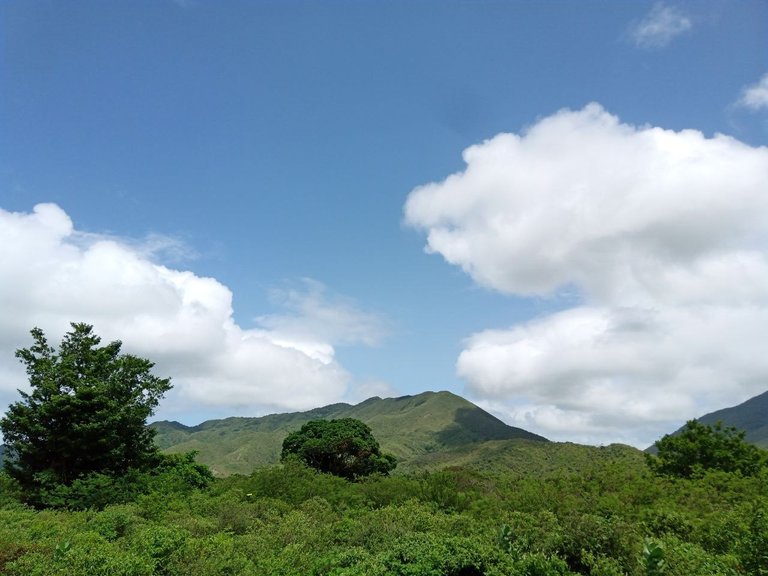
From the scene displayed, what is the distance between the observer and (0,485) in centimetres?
2788

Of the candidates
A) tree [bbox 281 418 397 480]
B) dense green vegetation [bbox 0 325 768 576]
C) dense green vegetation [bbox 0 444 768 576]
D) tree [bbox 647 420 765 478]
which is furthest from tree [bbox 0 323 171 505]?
tree [bbox 647 420 765 478]

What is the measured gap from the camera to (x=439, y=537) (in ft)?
36.9

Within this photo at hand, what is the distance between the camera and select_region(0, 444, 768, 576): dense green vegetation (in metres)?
9.60

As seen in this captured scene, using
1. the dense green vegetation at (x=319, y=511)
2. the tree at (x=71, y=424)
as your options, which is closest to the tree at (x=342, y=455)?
the dense green vegetation at (x=319, y=511)

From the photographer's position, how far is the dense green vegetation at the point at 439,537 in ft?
31.5

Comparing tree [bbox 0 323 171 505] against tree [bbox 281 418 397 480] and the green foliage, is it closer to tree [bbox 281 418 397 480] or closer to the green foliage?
tree [bbox 281 418 397 480]

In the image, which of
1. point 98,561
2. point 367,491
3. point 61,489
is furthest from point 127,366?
point 98,561

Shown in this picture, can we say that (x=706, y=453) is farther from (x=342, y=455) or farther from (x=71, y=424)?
(x=71, y=424)

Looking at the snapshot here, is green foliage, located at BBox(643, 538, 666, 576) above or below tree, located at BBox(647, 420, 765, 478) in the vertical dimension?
below

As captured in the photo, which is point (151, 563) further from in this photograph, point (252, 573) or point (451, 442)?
point (451, 442)

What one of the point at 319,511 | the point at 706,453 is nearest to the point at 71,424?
the point at 319,511

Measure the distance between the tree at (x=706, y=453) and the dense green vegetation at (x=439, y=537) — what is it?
32.8ft

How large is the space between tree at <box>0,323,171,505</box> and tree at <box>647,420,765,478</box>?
100 feet

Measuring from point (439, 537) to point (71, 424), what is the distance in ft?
77.9
